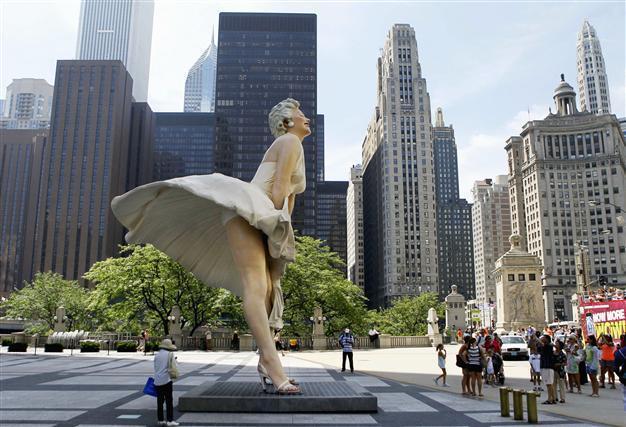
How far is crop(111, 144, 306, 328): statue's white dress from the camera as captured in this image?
10.0 m

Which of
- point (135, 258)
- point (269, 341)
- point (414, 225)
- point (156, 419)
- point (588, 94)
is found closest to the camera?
point (156, 419)

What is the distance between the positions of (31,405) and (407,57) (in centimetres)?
13386

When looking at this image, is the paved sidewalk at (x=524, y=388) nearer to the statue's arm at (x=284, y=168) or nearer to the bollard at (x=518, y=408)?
the bollard at (x=518, y=408)

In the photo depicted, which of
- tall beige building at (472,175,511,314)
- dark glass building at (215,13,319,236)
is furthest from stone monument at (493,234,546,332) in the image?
tall beige building at (472,175,511,314)

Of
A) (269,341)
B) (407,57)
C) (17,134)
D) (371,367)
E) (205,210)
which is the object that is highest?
(407,57)

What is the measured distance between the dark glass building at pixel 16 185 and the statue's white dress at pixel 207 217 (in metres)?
137

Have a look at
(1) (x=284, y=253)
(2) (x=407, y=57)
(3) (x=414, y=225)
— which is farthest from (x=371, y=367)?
(2) (x=407, y=57)

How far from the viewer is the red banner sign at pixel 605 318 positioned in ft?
66.3

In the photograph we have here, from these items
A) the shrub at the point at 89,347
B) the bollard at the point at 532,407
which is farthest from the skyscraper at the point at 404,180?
the bollard at the point at 532,407

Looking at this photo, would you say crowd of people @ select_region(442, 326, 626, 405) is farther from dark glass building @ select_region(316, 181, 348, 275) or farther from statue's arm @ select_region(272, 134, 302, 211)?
dark glass building @ select_region(316, 181, 348, 275)

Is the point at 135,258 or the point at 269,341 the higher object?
the point at 135,258

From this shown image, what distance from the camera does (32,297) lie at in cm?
5594

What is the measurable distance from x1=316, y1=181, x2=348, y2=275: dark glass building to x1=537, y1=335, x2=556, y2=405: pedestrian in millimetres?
161480

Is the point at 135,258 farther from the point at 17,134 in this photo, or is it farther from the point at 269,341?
the point at 17,134
